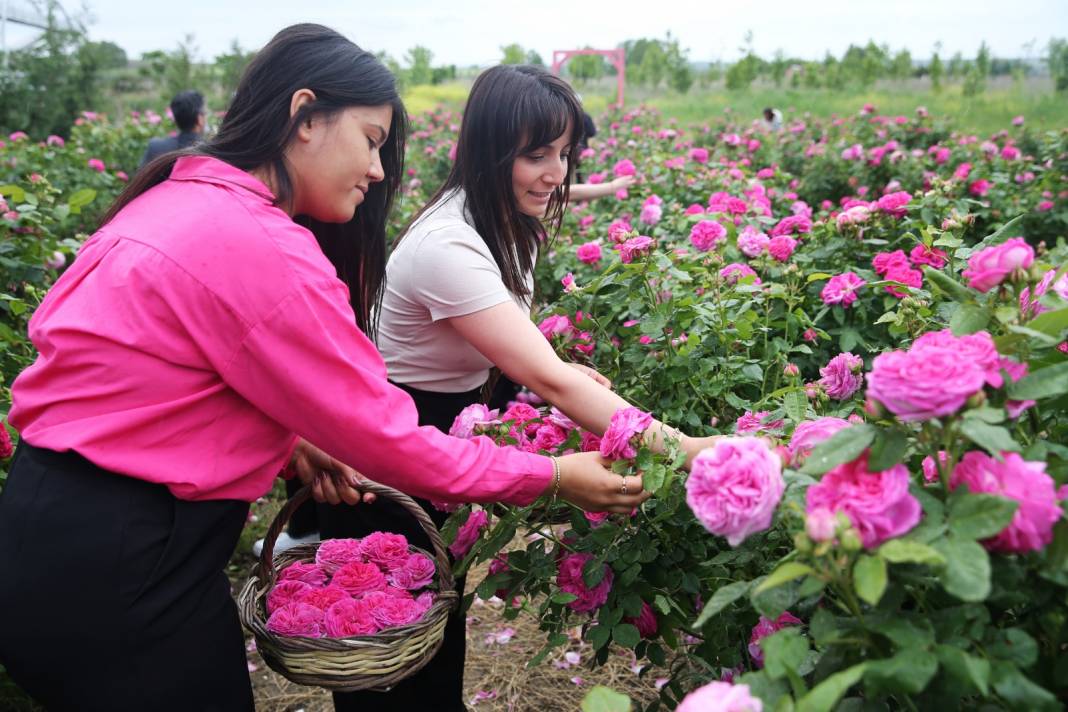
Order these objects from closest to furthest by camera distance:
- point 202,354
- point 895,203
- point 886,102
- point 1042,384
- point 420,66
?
point 1042,384, point 202,354, point 895,203, point 886,102, point 420,66

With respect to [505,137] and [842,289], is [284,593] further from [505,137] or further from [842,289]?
[842,289]

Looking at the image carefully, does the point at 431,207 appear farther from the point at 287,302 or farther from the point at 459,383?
the point at 287,302

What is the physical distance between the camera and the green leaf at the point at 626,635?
1.38 metres

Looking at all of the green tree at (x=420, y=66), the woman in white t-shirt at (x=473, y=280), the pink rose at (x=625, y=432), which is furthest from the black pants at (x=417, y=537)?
the green tree at (x=420, y=66)

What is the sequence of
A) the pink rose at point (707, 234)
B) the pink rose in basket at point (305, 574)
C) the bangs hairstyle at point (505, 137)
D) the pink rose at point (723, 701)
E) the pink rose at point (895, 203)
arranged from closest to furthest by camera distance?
1. the pink rose at point (723, 701)
2. the pink rose in basket at point (305, 574)
3. the bangs hairstyle at point (505, 137)
4. the pink rose at point (707, 234)
5. the pink rose at point (895, 203)

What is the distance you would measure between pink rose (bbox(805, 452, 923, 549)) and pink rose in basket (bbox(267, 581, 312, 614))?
100 centimetres

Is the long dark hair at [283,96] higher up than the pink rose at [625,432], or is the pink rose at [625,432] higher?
the long dark hair at [283,96]

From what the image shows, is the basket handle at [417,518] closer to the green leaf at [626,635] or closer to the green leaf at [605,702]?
the green leaf at [626,635]

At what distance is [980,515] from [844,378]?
65cm

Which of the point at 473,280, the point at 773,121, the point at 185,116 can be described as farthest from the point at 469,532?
the point at 773,121

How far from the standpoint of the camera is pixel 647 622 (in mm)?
1462

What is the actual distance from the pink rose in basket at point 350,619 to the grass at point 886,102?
10089 mm

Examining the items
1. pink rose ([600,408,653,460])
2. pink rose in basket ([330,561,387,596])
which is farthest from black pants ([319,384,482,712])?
pink rose ([600,408,653,460])

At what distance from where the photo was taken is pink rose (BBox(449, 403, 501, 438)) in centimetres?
145
